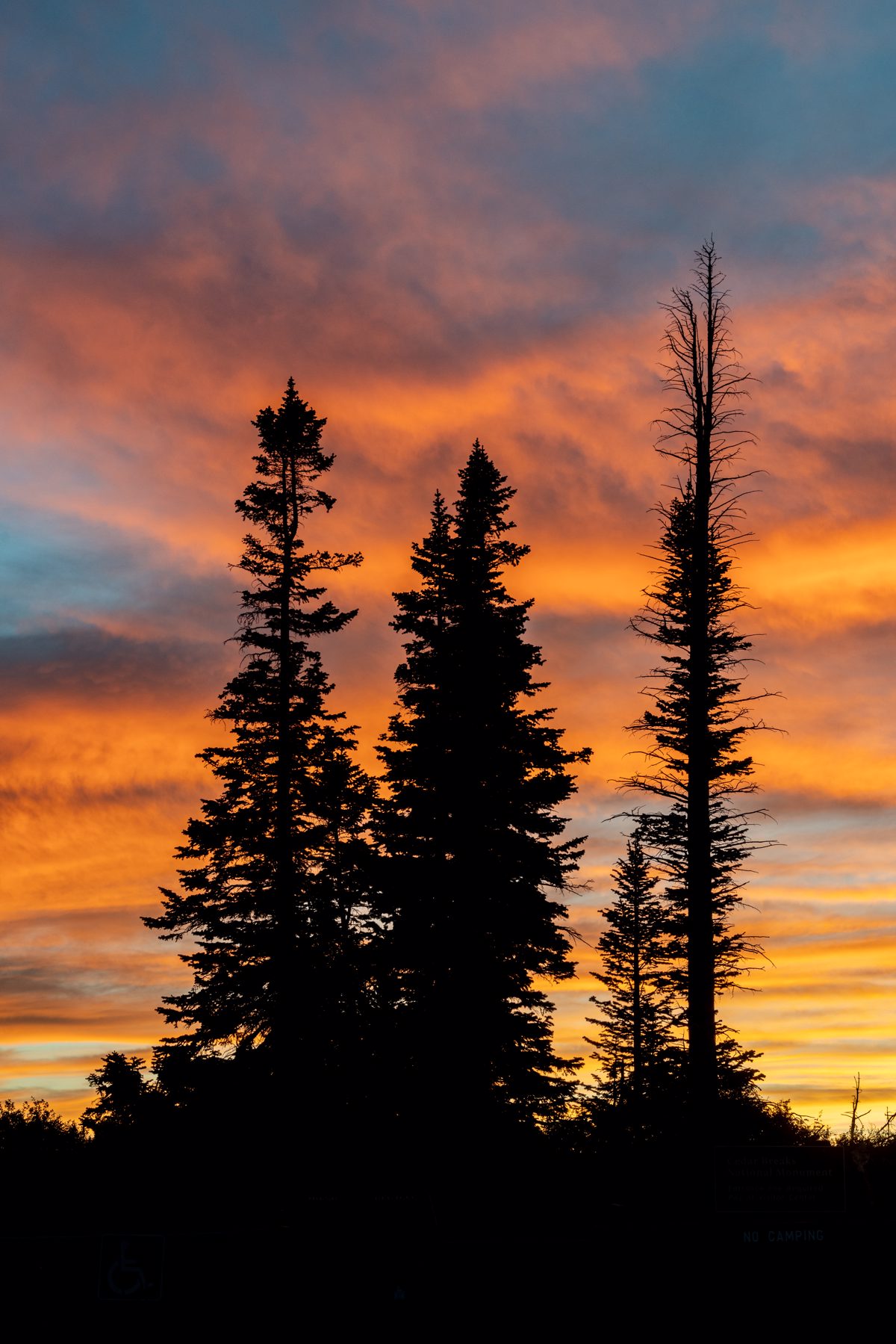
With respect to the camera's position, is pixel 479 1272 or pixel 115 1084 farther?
pixel 115 1084

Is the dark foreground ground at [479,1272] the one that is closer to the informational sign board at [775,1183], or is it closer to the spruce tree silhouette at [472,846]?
the informational sign board at [775,1183]

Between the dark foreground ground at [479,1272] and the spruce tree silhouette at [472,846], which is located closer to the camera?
the dark foreground ground at [479,1272]

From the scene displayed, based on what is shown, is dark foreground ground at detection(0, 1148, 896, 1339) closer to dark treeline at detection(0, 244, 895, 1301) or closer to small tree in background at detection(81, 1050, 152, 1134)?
dark treeline at detection(0, 244, 895, 1301)

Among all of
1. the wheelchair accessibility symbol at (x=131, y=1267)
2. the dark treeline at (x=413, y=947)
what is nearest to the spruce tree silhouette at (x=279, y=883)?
the dark treeline at (x=413, y=947)

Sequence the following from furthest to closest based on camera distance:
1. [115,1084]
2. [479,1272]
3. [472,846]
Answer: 1. [115,1084]
2. [472,846]
3. [479,1272]

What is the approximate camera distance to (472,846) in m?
32.9

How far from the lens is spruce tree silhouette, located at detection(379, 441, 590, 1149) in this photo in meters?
31.4

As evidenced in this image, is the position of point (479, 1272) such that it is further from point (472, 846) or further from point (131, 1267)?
point (472, 846)

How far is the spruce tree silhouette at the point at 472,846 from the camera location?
31391mm

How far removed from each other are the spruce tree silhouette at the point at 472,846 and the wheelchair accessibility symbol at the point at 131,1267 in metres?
14.3

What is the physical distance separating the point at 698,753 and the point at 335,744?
42.0 feet

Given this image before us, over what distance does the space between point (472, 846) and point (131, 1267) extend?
16968 millimetres

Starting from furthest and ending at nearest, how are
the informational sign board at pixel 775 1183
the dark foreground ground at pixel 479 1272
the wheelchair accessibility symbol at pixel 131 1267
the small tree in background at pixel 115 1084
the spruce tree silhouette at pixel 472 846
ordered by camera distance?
the small tree in background at pixel 115 1084
the spruce tree silhouette at pixel 472 846
the informational sign board at pixel 775 1183
the dark foreground ground at pixel 479 1272
the wheelchair accessibility symbol at pixel 131 1267

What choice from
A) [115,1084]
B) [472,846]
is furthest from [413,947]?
[115,1084]
